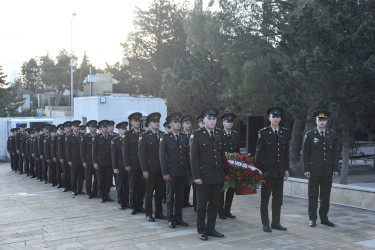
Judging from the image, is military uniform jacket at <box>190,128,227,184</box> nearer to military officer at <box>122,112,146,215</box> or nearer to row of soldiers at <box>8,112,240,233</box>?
row of soldiers at <box>8,112,240,233</box>

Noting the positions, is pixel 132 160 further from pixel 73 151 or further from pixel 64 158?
pixel 64 158

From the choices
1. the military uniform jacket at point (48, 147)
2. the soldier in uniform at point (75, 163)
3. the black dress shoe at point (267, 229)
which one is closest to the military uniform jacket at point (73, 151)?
the soldier in uniform at point (75, 163)

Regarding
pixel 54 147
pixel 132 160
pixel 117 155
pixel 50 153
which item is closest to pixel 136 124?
pixel 132 160

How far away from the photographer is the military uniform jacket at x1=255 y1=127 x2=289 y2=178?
7781 mm

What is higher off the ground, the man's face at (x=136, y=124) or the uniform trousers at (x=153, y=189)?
the man's face at (x=136, y=124)

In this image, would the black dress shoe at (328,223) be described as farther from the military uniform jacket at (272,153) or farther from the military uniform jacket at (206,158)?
the military uniform jacket at (206,158)

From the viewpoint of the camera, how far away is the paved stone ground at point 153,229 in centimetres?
698

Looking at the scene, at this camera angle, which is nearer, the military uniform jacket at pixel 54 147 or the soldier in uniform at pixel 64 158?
the soldier in uniform at pixel 64 158

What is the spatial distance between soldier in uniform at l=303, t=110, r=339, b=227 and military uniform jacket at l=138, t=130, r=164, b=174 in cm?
275

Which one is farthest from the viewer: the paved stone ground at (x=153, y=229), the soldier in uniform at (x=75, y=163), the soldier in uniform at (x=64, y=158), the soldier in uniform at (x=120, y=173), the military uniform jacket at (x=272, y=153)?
the soldier in uniform at (x=64, y=158)

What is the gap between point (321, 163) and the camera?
8.06 m

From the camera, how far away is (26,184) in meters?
15.0

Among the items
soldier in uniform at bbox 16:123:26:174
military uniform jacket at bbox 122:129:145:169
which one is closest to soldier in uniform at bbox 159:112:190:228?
military uniform jacket at bbox 122:129:145:169

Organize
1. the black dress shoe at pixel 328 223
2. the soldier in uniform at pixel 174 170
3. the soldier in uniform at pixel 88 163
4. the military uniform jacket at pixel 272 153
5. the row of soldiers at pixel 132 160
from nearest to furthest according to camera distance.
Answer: the military uniform jacket at pixel 272 153, the black dress shoe at pixel 328 223, the soldier in uniform at pixel 174 170, the row of soldiers at pixel 132 160, the soldier in uniform at pixel 88 163
